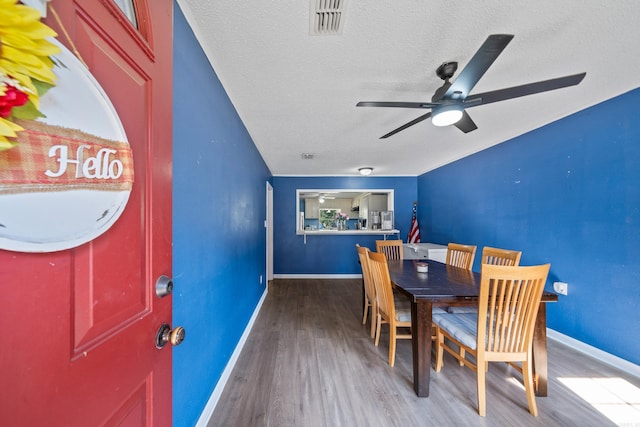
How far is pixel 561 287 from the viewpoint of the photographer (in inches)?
92.1

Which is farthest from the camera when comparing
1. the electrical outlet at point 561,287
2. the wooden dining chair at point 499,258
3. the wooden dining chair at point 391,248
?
the wooden dining chair at point 391,248

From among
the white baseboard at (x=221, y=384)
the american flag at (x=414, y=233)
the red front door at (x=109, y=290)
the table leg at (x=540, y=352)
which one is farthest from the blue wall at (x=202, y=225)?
the american flag at (x=414, y=233)

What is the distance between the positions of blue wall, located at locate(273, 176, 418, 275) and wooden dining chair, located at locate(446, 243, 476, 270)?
7.23 ft

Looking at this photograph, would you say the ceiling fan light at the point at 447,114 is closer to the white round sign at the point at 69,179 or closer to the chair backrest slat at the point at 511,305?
the chair backrest slat at the point at 511,305

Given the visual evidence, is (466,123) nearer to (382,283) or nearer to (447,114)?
(447,114)

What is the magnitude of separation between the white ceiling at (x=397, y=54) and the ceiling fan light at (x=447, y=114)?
29 centimetres

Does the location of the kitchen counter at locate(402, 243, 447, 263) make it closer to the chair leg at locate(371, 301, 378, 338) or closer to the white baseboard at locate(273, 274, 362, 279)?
the white baseboard at locate(273, 274, 362, 279)

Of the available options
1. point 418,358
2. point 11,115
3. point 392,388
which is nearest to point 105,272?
point 11,115

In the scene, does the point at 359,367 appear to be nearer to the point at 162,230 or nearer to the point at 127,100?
the point at 162,230

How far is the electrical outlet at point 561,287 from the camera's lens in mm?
2312

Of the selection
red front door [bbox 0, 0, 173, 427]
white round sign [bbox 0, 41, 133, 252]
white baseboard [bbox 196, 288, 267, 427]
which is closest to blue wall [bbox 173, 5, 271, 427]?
white baseboard [bbox 196, 288, 267, 427]

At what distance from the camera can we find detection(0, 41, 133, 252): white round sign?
1.21 ft

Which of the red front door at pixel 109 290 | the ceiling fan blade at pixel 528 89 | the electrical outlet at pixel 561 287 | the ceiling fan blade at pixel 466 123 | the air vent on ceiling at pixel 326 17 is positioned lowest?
the electrical outlet at pixel 561 287

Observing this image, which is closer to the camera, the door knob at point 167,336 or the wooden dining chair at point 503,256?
the door knob at point 167,336
